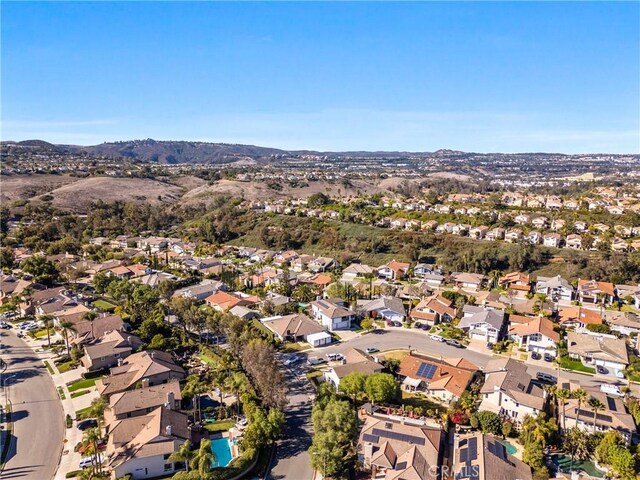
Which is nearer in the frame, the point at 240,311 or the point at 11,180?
the point at 240,311

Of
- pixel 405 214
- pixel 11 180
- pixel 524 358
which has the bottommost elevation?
pixel 524 358

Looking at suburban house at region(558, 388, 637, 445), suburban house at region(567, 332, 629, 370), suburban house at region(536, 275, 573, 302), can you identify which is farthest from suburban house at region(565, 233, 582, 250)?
suburban house at region(558, 388, 637, 445)

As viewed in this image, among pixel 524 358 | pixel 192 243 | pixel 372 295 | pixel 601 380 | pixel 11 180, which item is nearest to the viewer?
pixel 601 380

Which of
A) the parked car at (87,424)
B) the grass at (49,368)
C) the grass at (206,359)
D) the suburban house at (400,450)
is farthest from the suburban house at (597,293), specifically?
the grass at (49,368)

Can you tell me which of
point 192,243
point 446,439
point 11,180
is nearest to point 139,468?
point 446,439

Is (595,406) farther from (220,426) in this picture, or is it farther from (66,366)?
(66,366)

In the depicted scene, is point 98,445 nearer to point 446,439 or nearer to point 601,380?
point 446,439

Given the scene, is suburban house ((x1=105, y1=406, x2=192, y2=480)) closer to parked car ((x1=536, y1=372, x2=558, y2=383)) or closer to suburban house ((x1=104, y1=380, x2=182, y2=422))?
suburban house ((x1=104, y1=380, x2=182, y2=422))

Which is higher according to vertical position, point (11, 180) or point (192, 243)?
point (11, 180)
